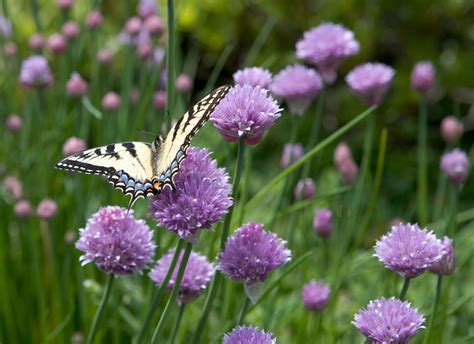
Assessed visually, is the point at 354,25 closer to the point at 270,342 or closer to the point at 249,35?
the point at 249,35

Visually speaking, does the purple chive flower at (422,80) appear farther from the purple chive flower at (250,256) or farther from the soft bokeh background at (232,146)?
the purple chive flower at (250,256)

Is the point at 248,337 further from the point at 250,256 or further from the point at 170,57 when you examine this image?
the point at 170,57

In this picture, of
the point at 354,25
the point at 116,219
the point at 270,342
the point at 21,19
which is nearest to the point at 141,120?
the point at 116,219

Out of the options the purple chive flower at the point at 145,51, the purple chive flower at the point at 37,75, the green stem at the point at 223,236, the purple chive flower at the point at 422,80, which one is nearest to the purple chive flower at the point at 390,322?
the green stem at the point at 223,236

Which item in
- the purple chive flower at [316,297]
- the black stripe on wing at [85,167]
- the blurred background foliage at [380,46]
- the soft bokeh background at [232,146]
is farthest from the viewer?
the blurred background foliage at [380,46]

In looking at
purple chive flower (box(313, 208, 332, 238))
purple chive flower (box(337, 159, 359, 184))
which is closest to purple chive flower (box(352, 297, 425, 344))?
purple chive flower (box(313, 208, 332, 238))
